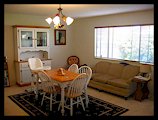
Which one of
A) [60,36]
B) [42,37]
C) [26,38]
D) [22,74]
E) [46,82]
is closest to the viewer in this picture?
[46,82]

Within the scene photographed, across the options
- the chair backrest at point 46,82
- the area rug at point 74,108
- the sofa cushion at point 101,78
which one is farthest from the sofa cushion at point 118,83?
the chair backrest at point 46,82

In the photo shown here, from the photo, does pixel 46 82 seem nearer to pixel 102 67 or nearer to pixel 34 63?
pixel 34 63

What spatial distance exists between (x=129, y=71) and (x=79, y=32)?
8.28 feet

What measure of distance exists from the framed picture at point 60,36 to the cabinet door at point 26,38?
98cm

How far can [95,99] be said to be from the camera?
424 cm

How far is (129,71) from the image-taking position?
4.68m

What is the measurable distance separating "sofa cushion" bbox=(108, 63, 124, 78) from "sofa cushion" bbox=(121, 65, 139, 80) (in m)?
0.13

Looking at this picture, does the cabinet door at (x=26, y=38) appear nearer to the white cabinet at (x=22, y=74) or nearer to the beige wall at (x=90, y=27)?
the white cabinet at (x=22, y=74)

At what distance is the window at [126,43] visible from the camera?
454 cm

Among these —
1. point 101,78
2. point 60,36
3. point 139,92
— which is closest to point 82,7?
point 101,78

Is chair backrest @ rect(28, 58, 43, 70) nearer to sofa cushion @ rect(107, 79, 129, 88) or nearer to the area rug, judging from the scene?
the area rug

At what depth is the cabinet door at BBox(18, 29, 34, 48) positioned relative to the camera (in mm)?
5225
